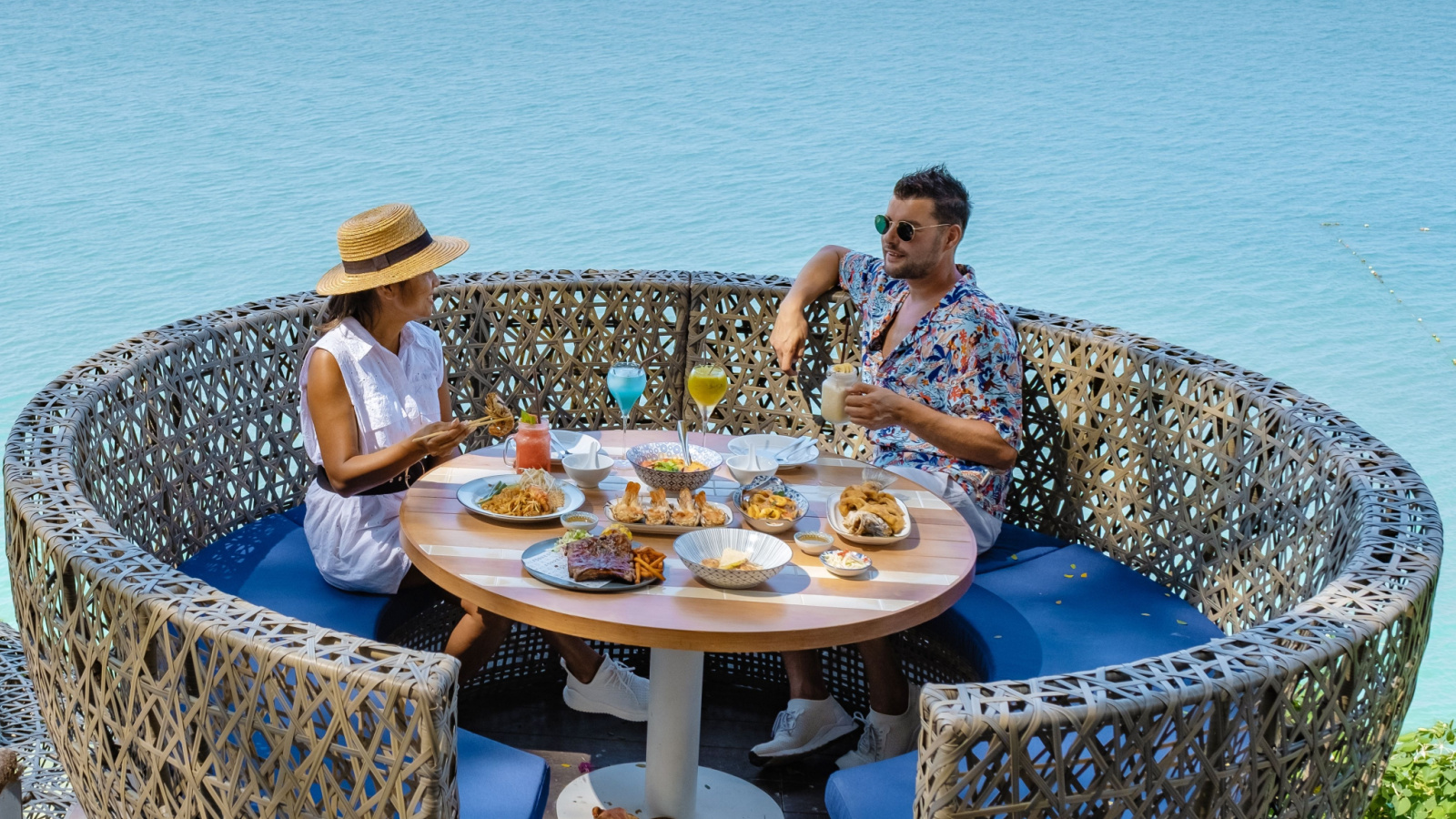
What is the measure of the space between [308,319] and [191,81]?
1287 centimetres

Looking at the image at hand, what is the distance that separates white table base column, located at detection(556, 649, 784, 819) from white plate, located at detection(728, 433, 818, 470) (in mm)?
539

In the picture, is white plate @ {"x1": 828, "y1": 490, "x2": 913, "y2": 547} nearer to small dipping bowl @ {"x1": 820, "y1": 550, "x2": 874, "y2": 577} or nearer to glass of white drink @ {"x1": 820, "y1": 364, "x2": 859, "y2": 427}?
small dipping bowl @ {"x1": 820, "y1": 550, "x2": 874, "y2": 577}

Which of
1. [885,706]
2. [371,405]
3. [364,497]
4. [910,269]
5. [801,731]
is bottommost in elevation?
[801,731]

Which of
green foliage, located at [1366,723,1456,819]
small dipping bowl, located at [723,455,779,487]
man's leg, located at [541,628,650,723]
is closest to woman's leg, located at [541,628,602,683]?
man's leg, located at [541,628,650,723]

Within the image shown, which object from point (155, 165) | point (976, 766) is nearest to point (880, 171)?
point (155, 165)

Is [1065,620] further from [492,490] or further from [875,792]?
[492,490]

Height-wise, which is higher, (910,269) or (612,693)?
(910,269)

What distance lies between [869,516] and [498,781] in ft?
2.87

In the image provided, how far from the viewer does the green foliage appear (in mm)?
2854

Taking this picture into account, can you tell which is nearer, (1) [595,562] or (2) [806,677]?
(1) [595,562]

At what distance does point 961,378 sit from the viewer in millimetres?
3258

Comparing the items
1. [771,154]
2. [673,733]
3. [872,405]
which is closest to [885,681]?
[673,733]

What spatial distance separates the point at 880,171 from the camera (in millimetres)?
13172

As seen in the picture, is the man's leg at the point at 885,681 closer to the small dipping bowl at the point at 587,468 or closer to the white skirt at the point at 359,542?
the small dipping bowl at the point at 587,468
